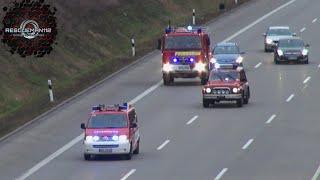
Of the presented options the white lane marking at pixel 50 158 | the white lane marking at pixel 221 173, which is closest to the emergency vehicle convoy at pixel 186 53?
the white lane marking at pixel 50 158

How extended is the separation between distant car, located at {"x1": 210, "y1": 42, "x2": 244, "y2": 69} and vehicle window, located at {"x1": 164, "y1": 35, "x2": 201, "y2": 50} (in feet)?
10.4

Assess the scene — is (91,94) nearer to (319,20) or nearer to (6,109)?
(6,109)

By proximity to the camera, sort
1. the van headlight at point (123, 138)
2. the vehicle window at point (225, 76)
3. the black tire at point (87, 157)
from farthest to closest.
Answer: the vehicle window at point (225, 76) < the black tire at point (87, 157) < the van headlight at point (123, 138)

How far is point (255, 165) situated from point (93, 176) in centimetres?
515

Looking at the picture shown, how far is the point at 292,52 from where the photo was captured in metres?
66.8

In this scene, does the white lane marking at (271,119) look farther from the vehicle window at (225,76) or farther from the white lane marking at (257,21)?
the white lane marking at (257,21)

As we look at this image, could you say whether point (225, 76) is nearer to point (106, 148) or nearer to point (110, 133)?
point (110, 133)

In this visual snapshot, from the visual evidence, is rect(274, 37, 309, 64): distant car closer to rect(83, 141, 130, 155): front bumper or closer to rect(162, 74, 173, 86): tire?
rect(162, 74, 173, 86): tire

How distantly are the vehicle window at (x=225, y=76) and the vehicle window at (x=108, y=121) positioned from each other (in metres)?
14.1

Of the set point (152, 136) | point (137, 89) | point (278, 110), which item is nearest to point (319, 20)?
point (137, 89)

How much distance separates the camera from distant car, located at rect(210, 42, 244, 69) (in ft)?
203

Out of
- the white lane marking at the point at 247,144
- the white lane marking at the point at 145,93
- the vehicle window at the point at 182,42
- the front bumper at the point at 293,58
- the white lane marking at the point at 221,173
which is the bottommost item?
the white lane marking at the point at 145,93

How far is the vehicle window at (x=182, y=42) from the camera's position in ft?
191

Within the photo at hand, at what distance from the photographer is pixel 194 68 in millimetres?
58531
